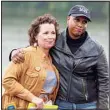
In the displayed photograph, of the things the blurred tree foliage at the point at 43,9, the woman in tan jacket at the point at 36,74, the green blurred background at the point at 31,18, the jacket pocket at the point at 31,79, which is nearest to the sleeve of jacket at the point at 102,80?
the woman in tan jacket at the point at 36,74

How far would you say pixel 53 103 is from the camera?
2.66 m

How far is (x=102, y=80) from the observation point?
270cm

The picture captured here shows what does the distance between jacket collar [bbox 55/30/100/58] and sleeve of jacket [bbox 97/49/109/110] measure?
0.18 feet

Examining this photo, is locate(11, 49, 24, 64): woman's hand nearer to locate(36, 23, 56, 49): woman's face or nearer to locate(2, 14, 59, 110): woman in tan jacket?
locate(2, 14, 59, 110): woman in tan jacket

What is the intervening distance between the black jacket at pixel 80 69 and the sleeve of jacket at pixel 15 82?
229 mm

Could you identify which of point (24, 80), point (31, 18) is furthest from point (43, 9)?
point (24, 80)

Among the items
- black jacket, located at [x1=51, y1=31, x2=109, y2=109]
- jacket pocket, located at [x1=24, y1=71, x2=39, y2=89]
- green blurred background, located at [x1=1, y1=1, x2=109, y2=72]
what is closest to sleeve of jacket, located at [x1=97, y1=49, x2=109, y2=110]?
black jacket, located at [x1=51, y1=31, x2=109, y2=109]

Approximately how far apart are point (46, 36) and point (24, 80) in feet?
0.91

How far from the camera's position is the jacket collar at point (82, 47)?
104 inches

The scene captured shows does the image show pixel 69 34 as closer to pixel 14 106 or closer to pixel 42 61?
pixel 42 61

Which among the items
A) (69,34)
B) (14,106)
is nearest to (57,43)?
(69,34)

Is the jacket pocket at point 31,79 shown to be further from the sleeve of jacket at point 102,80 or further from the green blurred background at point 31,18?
the green blurred background at point 31,18

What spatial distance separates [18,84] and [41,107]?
7.1 inches

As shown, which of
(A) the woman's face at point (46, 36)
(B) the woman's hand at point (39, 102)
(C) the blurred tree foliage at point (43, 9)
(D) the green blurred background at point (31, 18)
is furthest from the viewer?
(C) the blurred tree foliage at point (43, 9)
